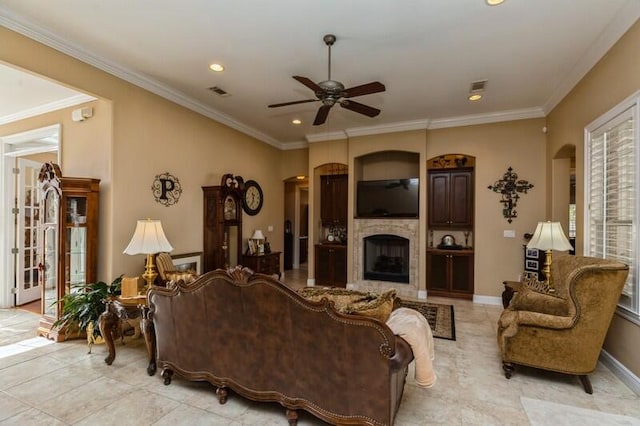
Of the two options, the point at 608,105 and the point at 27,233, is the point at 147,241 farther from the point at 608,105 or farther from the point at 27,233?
the point at 608,105

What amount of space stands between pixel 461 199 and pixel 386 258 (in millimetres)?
1817

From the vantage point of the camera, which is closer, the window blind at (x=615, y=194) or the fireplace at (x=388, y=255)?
the window blind at (x=615, y=194)

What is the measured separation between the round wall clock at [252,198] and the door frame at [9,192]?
3.03 m

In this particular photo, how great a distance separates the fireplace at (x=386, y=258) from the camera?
595 centimetres

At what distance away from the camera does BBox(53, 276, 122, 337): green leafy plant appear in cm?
326

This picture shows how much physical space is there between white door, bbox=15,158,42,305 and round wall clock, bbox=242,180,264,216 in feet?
11.0

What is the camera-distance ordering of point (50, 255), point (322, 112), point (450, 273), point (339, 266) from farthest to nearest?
point (339, 266)
point (450, 273)
point (50, 255)
point (322, 112)

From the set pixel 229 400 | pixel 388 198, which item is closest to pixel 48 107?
pixel 229 400

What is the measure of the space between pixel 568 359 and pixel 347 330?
82.0 inches

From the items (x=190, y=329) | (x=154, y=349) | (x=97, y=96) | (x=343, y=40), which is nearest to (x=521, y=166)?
(x=343, y=40)

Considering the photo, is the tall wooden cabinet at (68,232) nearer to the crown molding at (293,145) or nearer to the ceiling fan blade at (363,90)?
the ceiling fan blade at (363,90)

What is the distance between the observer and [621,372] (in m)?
2.73

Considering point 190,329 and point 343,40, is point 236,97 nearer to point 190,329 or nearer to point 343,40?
point 343,40

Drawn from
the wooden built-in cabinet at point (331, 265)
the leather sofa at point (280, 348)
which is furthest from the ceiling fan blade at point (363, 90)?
the wooden built-in cabinet at point (331, 265)
